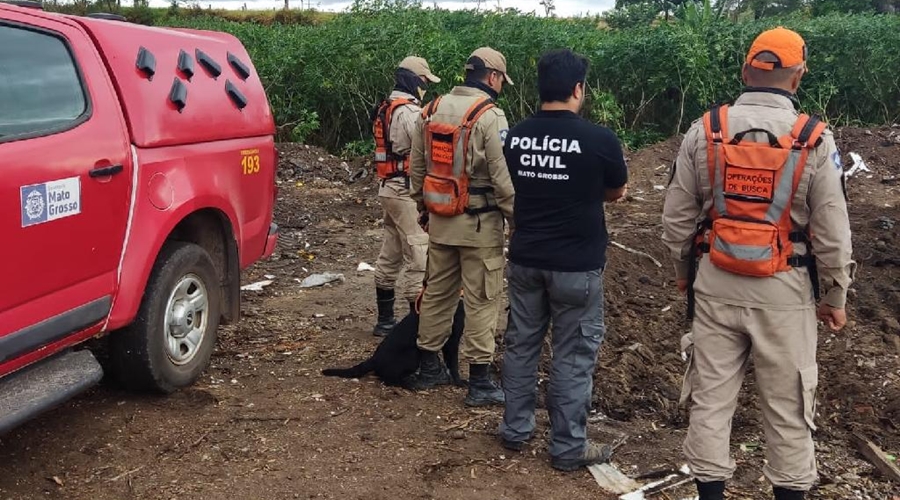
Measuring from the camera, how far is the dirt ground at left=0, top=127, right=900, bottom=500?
403 centimetres

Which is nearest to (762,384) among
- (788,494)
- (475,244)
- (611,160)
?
(788,494)

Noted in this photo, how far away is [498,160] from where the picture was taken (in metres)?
4.72

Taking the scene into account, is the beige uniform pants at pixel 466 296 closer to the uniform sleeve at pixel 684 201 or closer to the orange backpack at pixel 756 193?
the uniform sleeve at pixel 684 201

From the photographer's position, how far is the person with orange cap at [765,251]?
11.0ft

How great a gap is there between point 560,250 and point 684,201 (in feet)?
2.18

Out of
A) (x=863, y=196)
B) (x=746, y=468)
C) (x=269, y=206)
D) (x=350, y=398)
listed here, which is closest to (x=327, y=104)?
(x=863, y=196)

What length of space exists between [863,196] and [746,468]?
29.4ft

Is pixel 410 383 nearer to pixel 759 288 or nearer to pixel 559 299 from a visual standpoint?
pixel 559 299

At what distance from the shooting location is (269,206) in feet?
19.0

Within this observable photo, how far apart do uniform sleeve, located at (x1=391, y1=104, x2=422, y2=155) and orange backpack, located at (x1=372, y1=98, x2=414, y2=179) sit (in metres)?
0.04

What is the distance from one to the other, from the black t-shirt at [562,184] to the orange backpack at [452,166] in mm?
558

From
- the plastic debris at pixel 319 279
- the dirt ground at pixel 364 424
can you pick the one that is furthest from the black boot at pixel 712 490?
the plastic debris at pixel 319 279

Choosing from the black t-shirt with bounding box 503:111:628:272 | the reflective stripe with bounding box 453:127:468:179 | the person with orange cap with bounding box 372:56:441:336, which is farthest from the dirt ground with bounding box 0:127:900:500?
the reflective stripe with bounding box 453:127:468:179

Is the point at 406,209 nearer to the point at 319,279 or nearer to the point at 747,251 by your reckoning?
the point at 319,279
